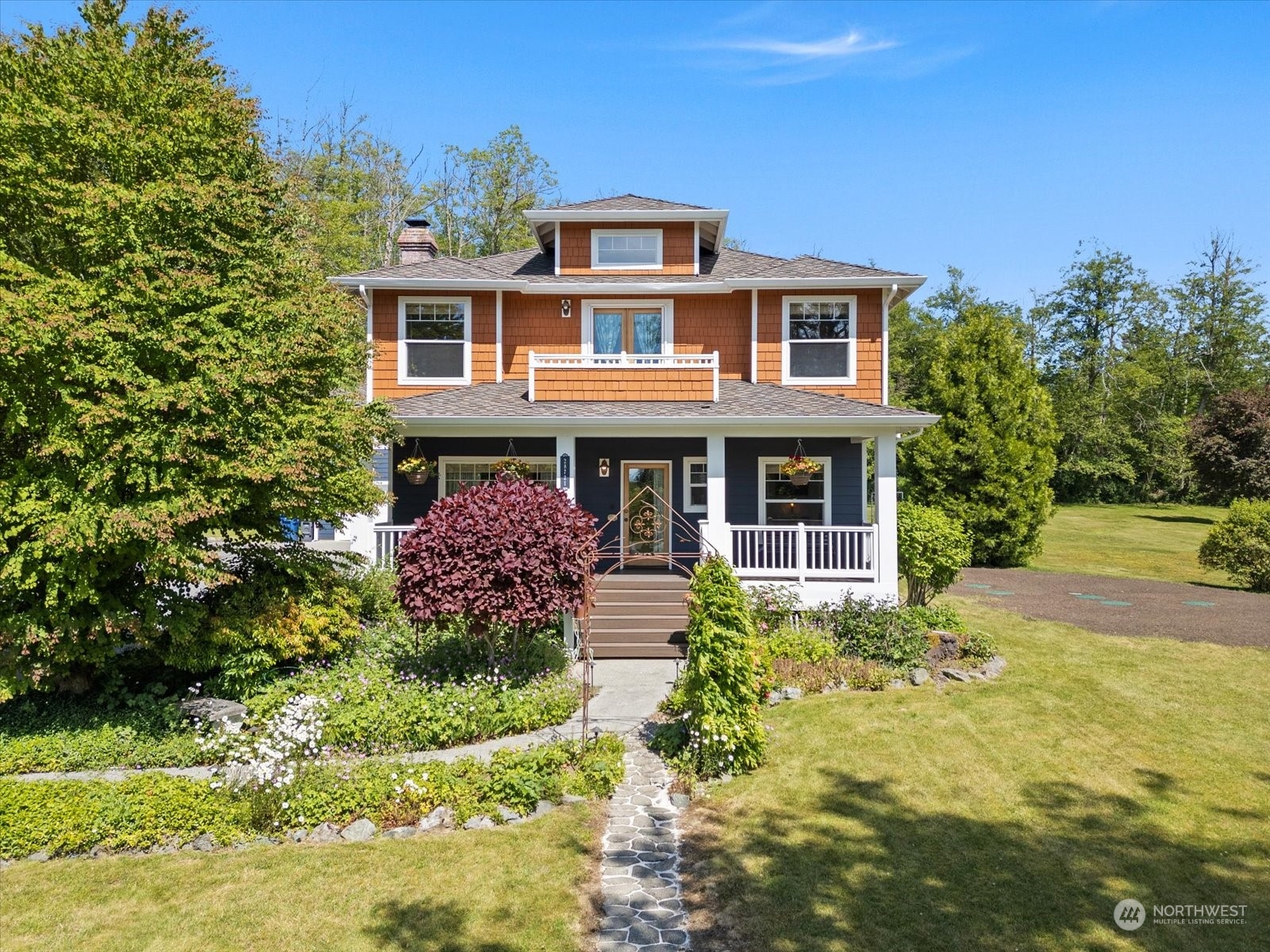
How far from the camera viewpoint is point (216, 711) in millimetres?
7766

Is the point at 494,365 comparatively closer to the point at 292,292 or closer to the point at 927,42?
the point at 292,292

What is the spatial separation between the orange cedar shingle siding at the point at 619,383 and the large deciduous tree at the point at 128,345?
5713 millimetres

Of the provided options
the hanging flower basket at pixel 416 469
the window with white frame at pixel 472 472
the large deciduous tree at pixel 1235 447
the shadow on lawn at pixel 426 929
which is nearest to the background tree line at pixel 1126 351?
the large deciduous tree at pixel 1235 447

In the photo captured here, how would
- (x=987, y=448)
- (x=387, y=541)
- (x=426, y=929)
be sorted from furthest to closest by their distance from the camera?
(x=987, y=448)
(x=387, y=541)
(x=426, y=929)

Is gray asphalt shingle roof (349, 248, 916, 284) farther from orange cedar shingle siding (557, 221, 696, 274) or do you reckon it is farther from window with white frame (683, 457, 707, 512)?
window with white frame (683, 457, 707, 512)

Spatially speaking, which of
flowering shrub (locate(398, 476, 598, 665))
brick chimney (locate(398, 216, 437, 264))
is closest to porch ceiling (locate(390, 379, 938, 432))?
flowering shrub (locate(398, 476, 598, 665))

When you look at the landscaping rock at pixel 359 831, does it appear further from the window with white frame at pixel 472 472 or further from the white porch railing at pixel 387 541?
the window with white frame at pixel 472 472

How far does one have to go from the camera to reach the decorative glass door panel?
15352 millimetres

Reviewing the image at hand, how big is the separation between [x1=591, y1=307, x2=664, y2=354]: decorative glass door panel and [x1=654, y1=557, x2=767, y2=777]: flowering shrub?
8.86 metres

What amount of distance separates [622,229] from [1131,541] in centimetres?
2393

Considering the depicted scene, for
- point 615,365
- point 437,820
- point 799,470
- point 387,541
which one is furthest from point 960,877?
point 615,365

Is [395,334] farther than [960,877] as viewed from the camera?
Yes

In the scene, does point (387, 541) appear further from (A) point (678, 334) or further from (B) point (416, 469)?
(A) point (678, 334)

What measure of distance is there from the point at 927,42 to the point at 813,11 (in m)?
1.99
